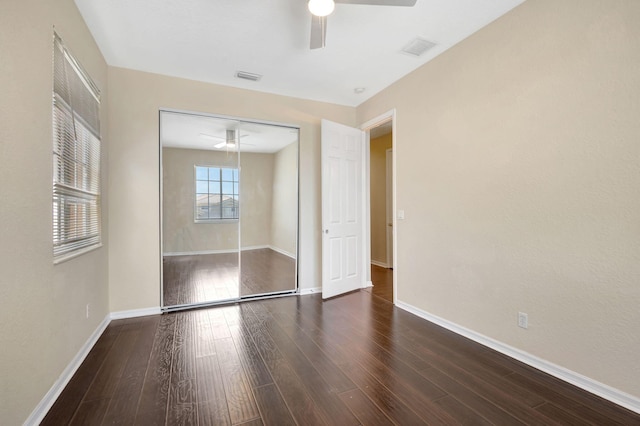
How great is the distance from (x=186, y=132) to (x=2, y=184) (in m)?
2.43

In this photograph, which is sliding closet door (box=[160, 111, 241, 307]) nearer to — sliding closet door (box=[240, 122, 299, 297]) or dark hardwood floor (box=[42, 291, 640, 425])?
sliding closet door (box=[240, 122, 299, 297])

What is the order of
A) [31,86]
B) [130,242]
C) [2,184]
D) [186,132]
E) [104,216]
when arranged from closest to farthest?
[2,184]
[31,86]
[104,216]
[130,242]
[186,132]

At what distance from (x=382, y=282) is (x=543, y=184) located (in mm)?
3023

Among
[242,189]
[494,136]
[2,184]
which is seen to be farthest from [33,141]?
[494,136]

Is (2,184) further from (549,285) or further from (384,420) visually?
(549,285)

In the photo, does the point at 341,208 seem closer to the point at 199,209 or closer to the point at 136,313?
the point at 199,209

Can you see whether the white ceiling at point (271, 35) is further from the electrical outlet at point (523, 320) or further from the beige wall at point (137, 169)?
the electrical outlet at point (523, 320)

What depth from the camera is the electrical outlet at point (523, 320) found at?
89.0 inches

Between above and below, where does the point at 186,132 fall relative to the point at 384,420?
above

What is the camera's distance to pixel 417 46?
9.34 ft

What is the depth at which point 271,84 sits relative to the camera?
12.2 ft

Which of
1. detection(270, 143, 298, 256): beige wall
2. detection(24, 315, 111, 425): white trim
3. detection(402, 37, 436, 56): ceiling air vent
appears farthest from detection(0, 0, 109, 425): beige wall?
detection(402, 37, 436, 56): ceiling air vent

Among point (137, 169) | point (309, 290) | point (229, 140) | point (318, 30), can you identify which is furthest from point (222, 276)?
point (318, 30)

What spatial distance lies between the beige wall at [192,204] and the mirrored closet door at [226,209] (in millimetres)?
11
